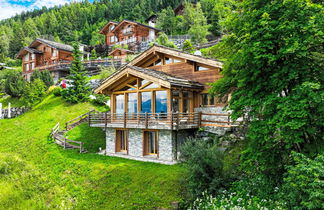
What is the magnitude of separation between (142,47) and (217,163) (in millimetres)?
41729

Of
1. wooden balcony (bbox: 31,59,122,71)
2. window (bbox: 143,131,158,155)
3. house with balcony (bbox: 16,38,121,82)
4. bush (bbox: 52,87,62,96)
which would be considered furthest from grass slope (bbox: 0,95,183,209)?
house with balcony (bbox: 16,38,121,82)

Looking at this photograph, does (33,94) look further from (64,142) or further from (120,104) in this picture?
(120,104)

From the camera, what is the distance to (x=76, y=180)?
41.9 feet

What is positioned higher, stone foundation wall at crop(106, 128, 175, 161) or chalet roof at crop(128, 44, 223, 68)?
chalet roof at crop(128, 44, 223, 68)

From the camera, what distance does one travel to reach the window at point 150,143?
15.3 metres

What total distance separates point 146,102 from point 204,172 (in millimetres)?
8541

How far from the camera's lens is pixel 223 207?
25.8 feet

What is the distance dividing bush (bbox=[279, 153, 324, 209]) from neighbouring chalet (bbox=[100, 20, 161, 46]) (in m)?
44.9

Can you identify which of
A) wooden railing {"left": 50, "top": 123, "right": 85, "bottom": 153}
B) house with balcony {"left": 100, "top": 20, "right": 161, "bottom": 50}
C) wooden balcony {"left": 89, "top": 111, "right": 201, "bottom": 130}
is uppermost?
house with balcony {"left": 100, "top": 20, "right": 161, "bottom": 50}

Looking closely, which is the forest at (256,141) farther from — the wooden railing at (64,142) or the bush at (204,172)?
the wooden railing at (64,142)

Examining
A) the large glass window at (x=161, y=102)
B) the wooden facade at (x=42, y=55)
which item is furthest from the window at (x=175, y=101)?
the wooden facade at (x=42, y=55)

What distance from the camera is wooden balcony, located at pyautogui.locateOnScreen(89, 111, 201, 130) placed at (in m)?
13.7

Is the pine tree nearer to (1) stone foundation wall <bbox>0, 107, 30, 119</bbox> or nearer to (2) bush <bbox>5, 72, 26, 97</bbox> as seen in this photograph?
(1) stone foundation wall <bbox>0, 107, 30, 119</bbox>

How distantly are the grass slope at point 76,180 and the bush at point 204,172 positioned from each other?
1.15 meters
